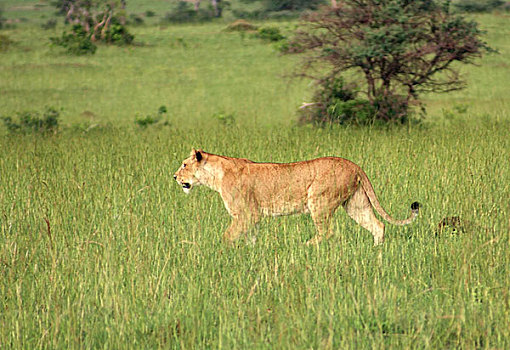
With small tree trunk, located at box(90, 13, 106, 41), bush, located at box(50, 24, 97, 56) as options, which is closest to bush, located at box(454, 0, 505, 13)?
small tree trunk, located at box(90, 13, 106, 41)

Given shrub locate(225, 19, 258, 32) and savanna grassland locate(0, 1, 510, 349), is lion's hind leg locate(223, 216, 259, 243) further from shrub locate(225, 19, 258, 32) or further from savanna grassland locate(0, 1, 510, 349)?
shrub locate(225, 19, 258, 32)

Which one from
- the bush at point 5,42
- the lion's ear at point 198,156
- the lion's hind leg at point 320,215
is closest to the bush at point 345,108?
the lion's ear at point 198,156

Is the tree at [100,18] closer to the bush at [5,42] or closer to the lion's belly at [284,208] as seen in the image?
the bush at [5,42]

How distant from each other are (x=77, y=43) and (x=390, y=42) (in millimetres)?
23921

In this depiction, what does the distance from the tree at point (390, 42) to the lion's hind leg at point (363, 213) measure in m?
8.86

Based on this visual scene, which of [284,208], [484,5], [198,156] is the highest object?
[198,156]

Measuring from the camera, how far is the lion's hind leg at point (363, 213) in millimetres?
6188

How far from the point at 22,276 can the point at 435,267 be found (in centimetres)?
303

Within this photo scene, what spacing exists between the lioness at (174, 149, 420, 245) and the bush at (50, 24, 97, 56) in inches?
1191

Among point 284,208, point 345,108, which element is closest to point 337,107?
point 345,108

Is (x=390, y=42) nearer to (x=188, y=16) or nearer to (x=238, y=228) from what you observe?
(x=238, y=228)

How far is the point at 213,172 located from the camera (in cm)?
645

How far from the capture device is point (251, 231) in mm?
6098

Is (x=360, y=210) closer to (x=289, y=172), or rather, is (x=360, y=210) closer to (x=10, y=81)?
(x=289, y=172)
